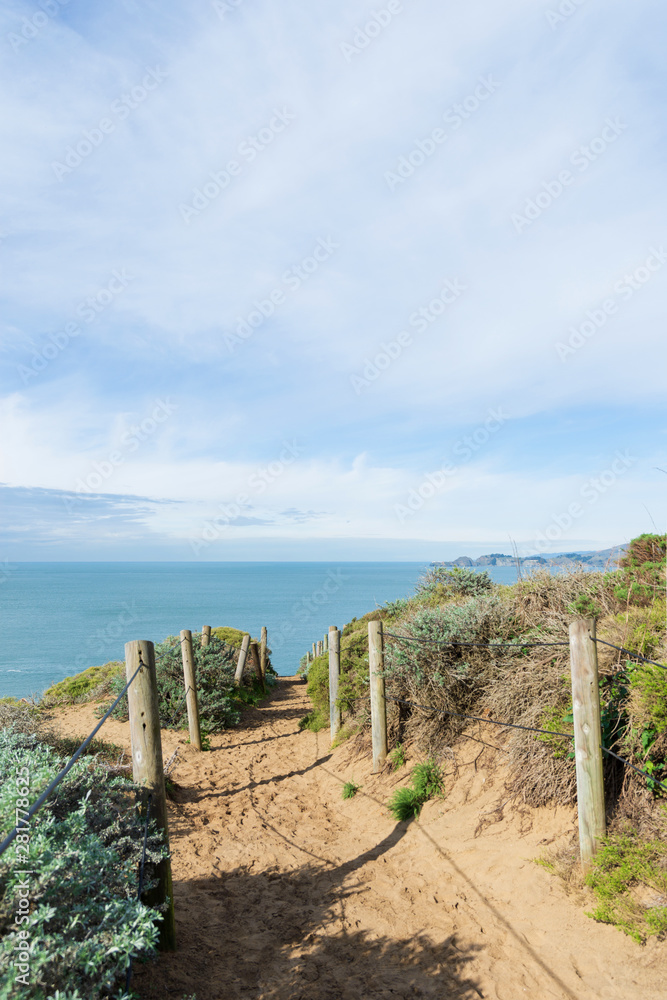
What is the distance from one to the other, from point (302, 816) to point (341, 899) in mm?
2294

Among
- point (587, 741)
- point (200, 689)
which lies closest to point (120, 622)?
point (200, 689)

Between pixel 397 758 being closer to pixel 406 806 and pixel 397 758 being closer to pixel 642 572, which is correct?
pixel 406 806

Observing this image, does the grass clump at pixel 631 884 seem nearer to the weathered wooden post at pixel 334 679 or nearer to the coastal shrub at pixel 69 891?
the coastal shrub at pixel 69 891

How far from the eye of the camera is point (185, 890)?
17.7ft

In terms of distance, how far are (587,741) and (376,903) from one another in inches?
94.3

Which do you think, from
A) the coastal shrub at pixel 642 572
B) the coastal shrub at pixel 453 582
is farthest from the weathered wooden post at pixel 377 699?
the coastal shrub at pixel 453 582

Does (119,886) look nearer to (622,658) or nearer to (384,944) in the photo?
(384,944)

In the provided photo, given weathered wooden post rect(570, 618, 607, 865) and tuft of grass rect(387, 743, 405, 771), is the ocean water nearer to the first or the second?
tuft of grass rect(387, 743, 405, 771)

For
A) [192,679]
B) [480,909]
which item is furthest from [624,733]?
[192,679]

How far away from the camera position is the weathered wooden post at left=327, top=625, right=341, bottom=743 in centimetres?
989

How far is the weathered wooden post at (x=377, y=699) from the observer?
25.5ft

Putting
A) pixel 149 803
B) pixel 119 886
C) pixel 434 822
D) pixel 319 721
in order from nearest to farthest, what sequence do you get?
pixel 119 886
pixel 149 803
pixel 434 822
pixel 319 721

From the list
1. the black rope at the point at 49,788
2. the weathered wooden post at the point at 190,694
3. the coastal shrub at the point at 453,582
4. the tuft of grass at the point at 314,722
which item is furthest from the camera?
the coastal shrub at the point at 453,582

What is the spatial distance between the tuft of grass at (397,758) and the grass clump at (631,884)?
3350mm
